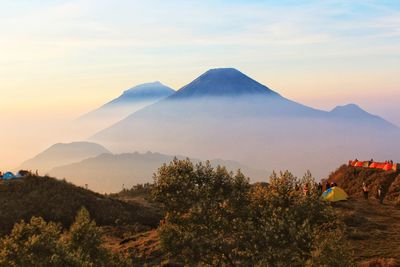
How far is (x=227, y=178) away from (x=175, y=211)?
434cm

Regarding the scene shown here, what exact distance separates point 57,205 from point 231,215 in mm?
38471

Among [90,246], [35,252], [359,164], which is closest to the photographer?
[35,252]

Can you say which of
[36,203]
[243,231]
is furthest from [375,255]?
[36,203]

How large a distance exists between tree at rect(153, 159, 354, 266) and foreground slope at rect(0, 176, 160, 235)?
3193cm

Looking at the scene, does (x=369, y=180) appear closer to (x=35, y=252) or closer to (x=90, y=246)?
(x=90, y=246)

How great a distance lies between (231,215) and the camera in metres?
33.5

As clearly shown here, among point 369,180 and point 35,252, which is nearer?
point 35,252

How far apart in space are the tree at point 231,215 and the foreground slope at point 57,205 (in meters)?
31.9

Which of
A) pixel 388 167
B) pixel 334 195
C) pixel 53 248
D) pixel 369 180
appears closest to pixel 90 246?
pixel 53 248

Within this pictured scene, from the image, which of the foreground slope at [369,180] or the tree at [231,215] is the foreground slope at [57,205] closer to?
the tree at [231,215]

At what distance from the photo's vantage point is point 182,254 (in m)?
33.0

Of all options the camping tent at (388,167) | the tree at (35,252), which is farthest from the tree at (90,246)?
the camping tent at (388,167)

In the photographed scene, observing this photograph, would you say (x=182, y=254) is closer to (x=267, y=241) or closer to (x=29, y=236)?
(x=267, y=241)

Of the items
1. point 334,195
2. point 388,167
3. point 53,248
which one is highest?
point 388,167
